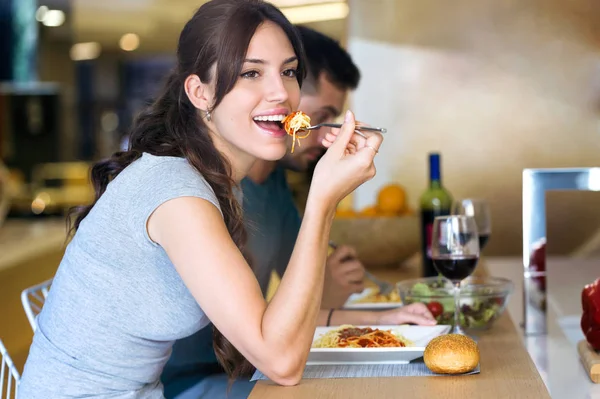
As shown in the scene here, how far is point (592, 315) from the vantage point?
1.41 m

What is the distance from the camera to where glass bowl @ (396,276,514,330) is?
1578 millimetres

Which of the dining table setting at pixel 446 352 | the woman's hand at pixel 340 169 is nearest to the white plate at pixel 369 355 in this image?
the dining table setting at pixel 446 352

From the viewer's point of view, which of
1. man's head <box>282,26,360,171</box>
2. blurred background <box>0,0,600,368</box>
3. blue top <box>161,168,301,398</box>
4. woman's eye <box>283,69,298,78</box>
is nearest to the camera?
woman's eye <box>283,69,298,78</box>

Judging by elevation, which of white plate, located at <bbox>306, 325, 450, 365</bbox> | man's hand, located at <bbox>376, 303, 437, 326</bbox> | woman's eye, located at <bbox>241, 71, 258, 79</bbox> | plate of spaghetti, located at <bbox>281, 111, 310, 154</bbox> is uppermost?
woman's eye, located at <bbox>241, 71, 258, 79</bbox>

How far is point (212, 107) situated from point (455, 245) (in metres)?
0.50

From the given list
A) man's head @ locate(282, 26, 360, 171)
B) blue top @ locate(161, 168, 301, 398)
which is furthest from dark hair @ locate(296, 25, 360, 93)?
blue top @ locate(161, 168, 301, 398)

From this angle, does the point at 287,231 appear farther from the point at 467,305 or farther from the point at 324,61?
the point at 467,305

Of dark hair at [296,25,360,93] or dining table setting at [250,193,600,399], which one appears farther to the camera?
dark hair at [296,25,360,93]

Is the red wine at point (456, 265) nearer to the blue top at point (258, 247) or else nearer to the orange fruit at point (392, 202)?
the blue top at point (258, 247)

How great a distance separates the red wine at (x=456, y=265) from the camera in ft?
4.76

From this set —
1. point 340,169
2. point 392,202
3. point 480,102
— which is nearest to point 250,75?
point 340,169

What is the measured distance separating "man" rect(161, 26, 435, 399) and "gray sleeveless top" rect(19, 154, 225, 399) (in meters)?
0.24

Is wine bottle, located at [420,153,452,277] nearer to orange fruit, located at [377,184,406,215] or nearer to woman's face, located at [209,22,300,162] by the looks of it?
orange fruit, located at [377,184,406,215]

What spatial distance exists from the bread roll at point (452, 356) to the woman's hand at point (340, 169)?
0.28 metres
